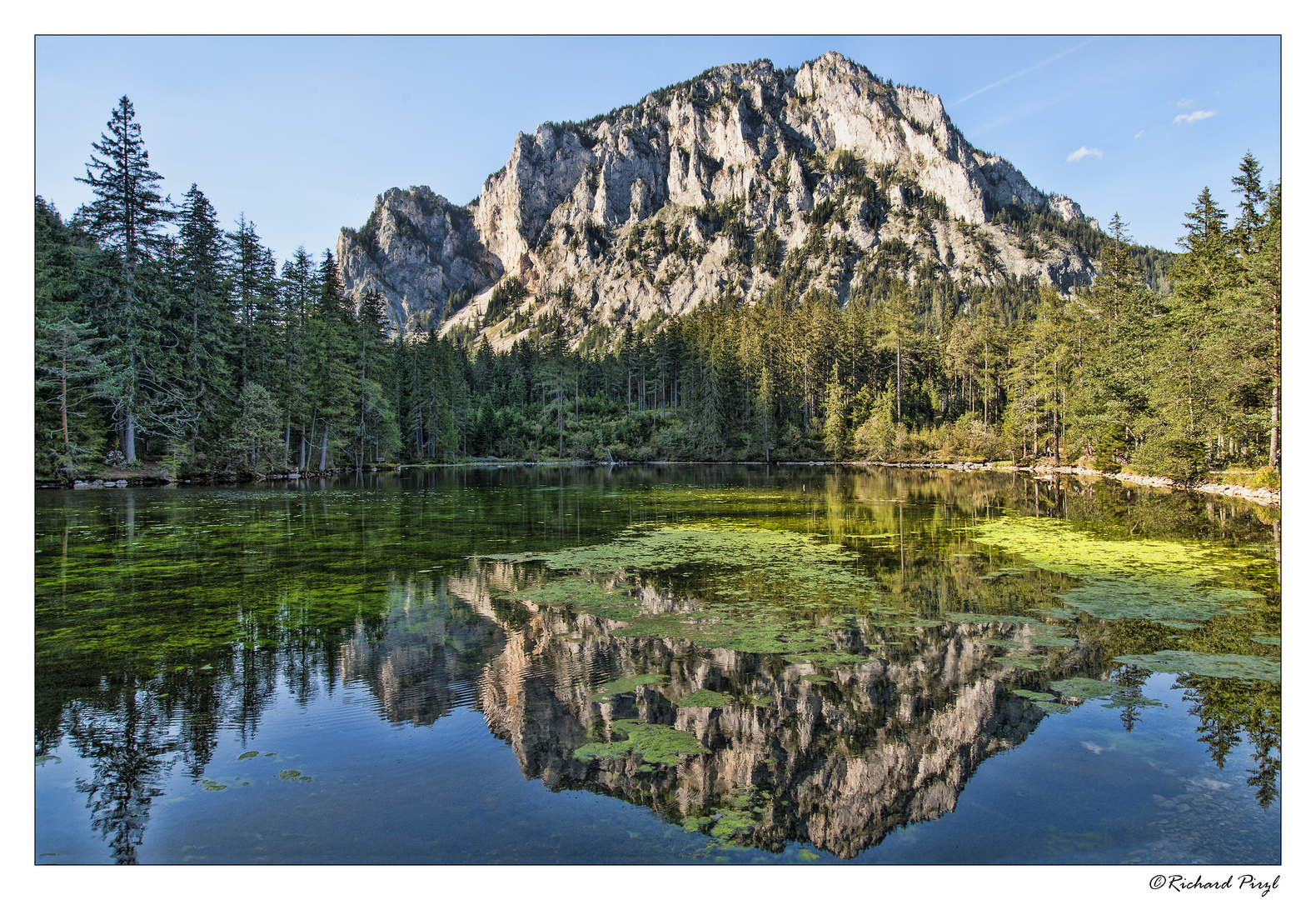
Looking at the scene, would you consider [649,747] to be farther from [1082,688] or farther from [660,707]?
[1082,688]

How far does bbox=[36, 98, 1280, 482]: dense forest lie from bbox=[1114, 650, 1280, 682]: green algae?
24071 mm

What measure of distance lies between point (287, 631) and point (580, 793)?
658 cm

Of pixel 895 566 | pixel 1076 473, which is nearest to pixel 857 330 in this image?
pixel 1076 473

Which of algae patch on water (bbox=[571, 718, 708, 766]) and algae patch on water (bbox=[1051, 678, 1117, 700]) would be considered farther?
algae patch on water (bbox=[1051, 678, 1117, 700])

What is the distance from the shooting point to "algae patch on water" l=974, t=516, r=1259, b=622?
35.9 feet

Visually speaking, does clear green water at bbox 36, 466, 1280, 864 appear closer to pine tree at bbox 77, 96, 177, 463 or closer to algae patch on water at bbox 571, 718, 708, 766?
algae patch on water at bbox 571, 718, 708, 766

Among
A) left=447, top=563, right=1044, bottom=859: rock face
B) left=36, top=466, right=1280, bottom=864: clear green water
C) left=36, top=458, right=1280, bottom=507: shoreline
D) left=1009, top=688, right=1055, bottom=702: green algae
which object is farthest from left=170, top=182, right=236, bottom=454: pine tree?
left=1009, top=688, right=1055, bottom=702: green algae

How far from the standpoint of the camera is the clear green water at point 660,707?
5.11 m

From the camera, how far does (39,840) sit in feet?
17.0

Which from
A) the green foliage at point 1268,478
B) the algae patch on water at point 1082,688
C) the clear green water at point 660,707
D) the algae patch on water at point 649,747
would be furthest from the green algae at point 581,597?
the green foliage at point 1268,478

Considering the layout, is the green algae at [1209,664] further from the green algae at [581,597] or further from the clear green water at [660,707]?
the green algae at [581,597]

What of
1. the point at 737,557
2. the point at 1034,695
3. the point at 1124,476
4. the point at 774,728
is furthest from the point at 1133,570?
the point at 1124,476

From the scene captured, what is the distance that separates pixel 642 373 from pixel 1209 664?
84.8 metres
